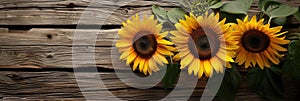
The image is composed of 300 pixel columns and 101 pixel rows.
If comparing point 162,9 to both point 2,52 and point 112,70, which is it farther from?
point 2,52

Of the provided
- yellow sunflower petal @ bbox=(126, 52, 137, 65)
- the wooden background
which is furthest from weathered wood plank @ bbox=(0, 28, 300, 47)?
yellow sunflower petal @ bbox=(126, 52, 137, 65)

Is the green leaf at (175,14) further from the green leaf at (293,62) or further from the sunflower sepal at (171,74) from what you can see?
the green leaf at (293,62)

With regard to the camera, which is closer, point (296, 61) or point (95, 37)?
point (296, 61)

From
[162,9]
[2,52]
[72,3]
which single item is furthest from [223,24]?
[2,52]

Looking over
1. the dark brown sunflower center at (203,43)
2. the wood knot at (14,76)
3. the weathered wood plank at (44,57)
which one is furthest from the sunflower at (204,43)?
the wood knot at (14,76)

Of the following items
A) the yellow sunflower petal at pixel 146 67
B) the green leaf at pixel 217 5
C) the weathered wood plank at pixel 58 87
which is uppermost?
the green leaf at pixel 217 5

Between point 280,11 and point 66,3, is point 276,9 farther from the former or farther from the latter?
point 66,3
